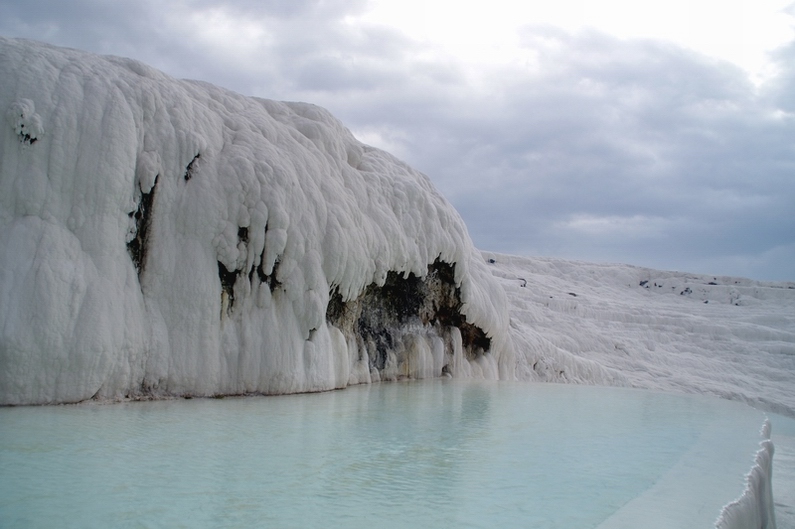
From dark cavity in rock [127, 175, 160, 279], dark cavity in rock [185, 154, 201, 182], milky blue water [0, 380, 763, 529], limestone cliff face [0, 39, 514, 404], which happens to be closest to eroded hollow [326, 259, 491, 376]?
limestone cliff face [0, 39, 514, 404]

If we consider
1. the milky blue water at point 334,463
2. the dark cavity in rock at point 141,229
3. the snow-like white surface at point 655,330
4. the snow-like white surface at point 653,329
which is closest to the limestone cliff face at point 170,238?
the dark cavity in rock at point 141,229

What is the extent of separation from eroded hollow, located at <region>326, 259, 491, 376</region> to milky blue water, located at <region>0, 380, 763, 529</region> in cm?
381

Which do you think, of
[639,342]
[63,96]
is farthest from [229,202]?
[639,342]

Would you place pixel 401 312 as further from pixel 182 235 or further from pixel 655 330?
pixel 655 330

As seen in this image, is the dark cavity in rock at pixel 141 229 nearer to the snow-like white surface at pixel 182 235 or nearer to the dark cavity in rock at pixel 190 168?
the snow-like white surface at pixel 182 235

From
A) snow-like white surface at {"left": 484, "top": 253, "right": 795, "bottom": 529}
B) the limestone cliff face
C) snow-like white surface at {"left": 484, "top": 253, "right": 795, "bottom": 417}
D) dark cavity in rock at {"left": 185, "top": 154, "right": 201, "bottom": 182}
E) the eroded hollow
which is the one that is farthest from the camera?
snow-like white surface at {"left": 484, "top": 253, "right": 795, "bottom": 417}

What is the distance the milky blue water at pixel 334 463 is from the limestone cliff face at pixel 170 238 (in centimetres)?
62

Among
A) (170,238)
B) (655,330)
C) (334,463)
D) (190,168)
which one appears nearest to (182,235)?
(170,238)

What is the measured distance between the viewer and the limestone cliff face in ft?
21.8

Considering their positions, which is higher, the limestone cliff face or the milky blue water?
the limestone cliff face

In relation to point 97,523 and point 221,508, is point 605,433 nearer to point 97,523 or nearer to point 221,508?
point 221,508

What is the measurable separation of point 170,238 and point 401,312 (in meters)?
5.64

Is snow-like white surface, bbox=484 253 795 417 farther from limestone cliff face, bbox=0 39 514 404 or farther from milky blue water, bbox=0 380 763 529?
milky blue water, bbox=0 380 763 529

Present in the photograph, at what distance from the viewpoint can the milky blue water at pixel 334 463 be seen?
10.9ft
